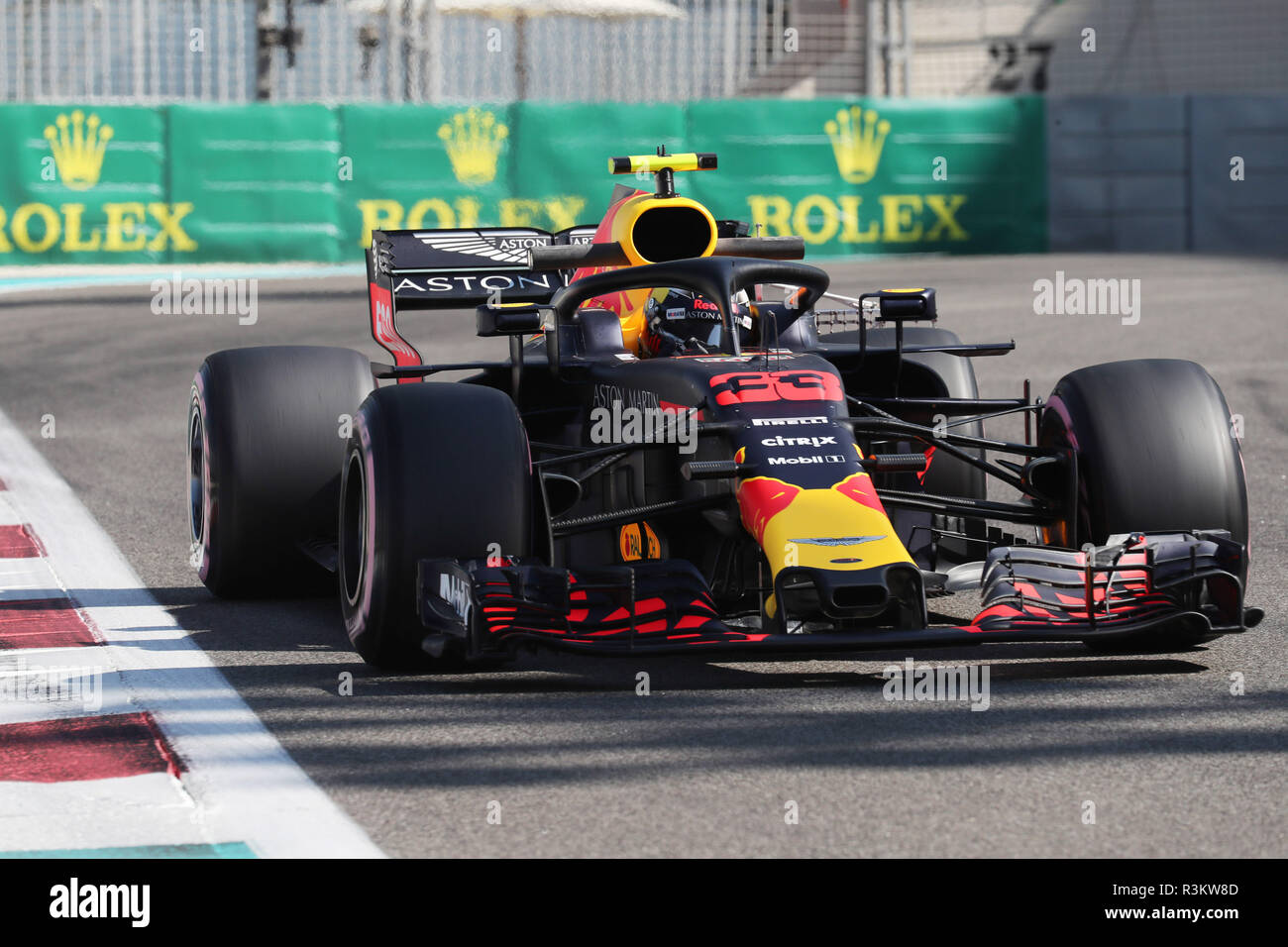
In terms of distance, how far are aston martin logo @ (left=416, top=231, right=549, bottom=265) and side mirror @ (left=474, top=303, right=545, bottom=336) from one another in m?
1.69

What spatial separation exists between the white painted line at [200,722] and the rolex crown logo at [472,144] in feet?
43.9

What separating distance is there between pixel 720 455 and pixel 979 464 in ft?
2.90

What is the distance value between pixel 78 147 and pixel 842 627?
16.6m

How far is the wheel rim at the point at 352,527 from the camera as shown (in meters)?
5.61

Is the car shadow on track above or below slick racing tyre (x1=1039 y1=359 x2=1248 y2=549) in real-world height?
below

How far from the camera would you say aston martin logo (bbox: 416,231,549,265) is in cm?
773

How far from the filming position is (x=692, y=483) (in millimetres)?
5723

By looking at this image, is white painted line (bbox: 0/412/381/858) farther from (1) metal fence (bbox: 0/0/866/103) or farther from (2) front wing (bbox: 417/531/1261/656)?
(1) metal fence (bbox: 0/0/866/103)

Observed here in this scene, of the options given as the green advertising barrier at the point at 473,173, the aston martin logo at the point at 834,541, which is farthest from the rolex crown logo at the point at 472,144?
the aston martin logo at the point at 834,541

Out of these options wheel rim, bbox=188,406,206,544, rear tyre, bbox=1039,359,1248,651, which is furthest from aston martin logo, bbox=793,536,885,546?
wheel rim, bbox=188,406,206,544

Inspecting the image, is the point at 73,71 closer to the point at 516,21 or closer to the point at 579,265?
the point at 516,21

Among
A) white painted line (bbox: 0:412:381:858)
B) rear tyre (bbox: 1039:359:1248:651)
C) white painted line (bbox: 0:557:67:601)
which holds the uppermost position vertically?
rear tyre (bbox: 1039:359:1248:651)

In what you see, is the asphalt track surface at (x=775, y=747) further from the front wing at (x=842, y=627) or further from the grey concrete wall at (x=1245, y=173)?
the grey concrete wall at (x=1245, y=173)

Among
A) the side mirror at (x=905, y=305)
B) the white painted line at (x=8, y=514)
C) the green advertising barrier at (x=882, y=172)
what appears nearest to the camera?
the side mirror at (x=905, y=305)
